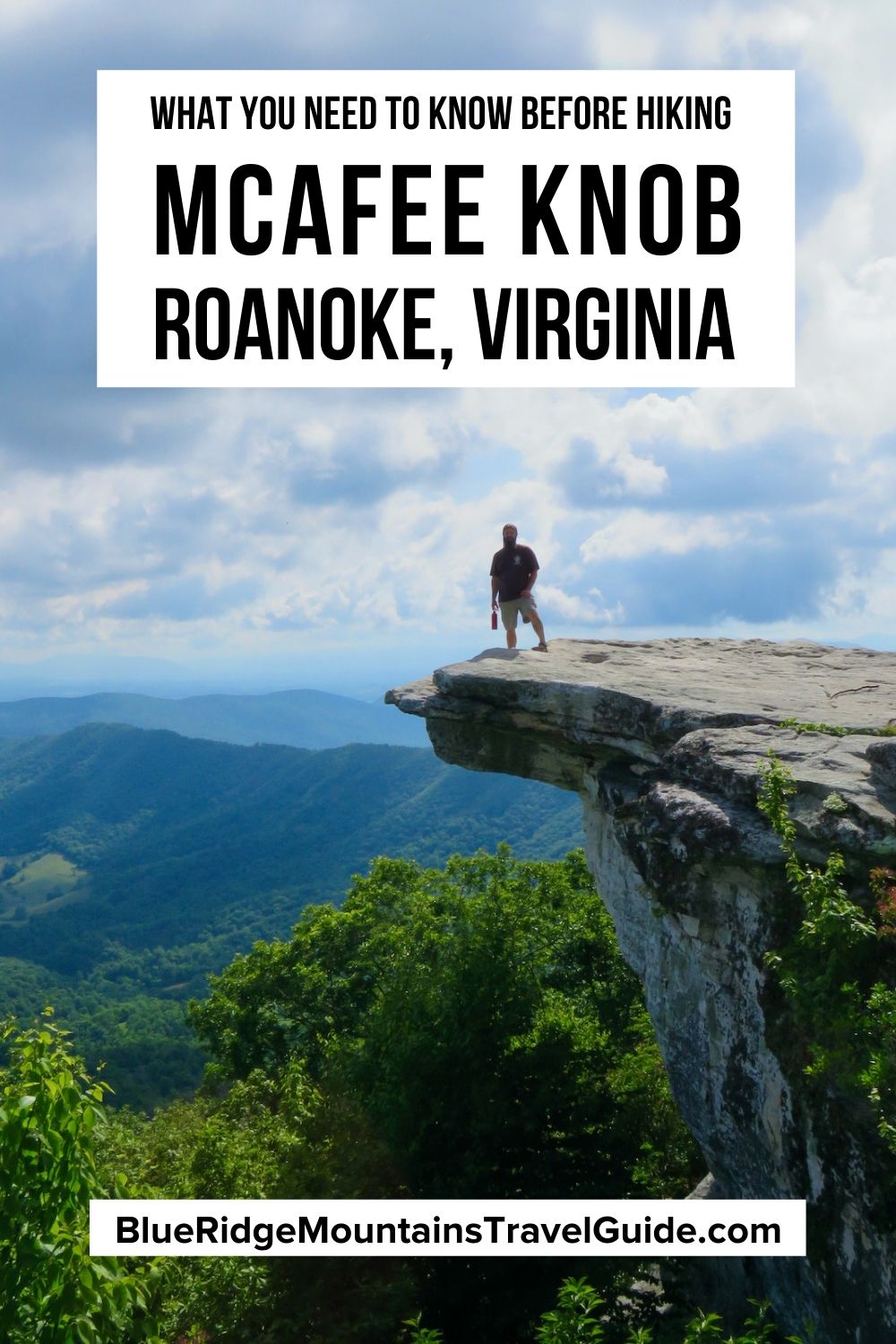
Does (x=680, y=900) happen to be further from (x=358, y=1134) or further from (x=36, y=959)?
(x=36, y=959)

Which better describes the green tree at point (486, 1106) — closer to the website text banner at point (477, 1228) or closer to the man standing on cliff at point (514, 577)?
the website text banner at point (477, 1228)

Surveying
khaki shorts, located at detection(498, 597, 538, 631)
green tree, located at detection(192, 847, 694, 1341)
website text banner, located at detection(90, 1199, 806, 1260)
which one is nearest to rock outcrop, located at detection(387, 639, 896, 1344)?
website text banner, located at detection(90, 1199, 806, 1260)

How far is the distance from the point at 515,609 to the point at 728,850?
29.1 ft

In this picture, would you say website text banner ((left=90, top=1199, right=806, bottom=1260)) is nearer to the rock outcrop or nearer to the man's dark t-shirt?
the rock outcrop

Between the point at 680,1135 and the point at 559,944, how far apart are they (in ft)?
27.3

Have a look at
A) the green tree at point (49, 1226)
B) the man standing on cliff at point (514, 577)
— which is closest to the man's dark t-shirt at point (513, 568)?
the man standing on cliff at point (514, 577)

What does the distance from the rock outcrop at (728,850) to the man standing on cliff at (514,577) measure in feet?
4.53

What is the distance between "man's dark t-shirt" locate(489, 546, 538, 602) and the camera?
1900 cm

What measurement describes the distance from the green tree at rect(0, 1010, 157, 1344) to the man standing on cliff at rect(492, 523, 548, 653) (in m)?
13.2

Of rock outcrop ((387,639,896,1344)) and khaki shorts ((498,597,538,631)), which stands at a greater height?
khaki shorts ((498,597,538,631))

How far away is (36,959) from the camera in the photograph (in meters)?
180

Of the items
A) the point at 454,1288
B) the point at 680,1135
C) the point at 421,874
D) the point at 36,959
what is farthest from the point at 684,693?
the point at 36,959

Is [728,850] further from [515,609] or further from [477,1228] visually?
[515,609]

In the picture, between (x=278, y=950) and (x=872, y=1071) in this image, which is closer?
(x=872, y=1071)
